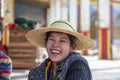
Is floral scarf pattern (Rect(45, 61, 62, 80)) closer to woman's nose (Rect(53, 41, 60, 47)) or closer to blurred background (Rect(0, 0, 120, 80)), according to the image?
woman's nose (Rect(53, 41, 60, 47))

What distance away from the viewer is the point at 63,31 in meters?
1.79

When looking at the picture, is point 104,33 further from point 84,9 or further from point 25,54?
point 25,54

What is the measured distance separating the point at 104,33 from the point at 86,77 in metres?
12.4

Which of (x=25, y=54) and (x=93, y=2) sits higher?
(x=93, y=2)

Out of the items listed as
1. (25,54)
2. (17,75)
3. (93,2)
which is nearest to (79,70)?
(17,75)

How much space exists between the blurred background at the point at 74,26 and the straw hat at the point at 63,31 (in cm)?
475

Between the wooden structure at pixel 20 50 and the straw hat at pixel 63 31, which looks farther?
the wooden structure at pixel 20 50

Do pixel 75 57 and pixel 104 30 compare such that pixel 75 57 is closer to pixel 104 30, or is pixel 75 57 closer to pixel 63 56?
pixel 63 56

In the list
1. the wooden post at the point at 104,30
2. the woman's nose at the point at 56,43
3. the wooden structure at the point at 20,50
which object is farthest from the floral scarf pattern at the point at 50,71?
the wooden post at the point at 104,30

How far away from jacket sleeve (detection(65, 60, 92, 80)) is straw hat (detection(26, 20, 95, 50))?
15 cm

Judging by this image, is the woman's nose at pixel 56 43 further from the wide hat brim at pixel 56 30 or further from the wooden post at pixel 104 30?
the wooden post at pixel 104 30

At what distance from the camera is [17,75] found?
7.20 m

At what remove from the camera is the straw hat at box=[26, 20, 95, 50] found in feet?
5.88

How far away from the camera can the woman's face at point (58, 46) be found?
5.90 ft
